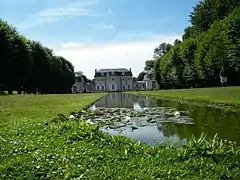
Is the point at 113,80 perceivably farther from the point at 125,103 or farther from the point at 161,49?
the point at 125,103

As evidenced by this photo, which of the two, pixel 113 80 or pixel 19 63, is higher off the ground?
pixel 19 63

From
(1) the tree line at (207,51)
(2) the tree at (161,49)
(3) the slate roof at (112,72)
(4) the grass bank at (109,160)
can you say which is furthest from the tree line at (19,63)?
(3) the slate roof at (112,72)

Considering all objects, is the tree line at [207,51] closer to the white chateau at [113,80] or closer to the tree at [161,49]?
the tree at [161,49]

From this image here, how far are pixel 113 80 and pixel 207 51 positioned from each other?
9562 cm

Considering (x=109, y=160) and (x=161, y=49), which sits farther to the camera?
(x=161, y=49)

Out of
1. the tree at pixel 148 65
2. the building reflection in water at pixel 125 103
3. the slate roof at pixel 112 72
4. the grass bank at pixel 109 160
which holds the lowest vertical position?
the building reflection in water at pixel 125 103

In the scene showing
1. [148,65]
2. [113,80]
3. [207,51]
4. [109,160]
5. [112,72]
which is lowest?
[109,160]

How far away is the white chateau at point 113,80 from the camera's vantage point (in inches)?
5935

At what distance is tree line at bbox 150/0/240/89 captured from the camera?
4916 cm

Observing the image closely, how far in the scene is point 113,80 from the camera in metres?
152

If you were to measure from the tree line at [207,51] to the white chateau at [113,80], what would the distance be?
5395cm

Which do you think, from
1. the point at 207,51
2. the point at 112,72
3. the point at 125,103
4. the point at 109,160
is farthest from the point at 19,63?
the point at 112,72

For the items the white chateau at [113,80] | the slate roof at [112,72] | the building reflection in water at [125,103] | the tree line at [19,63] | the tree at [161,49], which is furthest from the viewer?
the slate roof at [112,72]

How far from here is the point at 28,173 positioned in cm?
570
